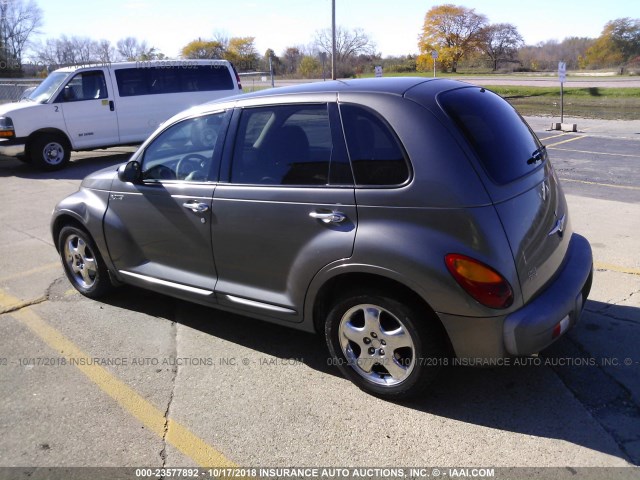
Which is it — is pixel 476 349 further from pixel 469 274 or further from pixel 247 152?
pixel 247 152

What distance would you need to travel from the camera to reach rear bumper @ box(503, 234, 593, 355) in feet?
9.26

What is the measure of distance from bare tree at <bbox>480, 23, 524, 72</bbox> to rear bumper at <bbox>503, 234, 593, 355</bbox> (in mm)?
76398

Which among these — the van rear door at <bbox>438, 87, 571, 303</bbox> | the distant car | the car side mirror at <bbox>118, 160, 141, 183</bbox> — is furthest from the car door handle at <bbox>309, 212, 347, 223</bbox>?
the car side mirror at <bbox>118, 160, 141, 183</bbox>

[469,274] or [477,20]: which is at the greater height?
[477,20]

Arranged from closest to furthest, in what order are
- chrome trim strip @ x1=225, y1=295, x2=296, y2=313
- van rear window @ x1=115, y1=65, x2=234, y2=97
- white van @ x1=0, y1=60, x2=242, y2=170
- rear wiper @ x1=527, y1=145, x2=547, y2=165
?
rear wiper @ x1=527, y1=145, x2=547, y2=165 → chrome trim strip @ x1=225, y1=295, x2=296, y2=313 → white van @ x1=0, y1=60, x2=242, y2=170 → van rear window @ x1=115, y1=65, x2=234, y2=97

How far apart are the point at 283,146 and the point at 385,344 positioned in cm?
136

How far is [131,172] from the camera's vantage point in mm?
4203

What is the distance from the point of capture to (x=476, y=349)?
2.88 metres

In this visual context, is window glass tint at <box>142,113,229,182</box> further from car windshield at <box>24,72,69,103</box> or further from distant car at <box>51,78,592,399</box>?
car windshield at <box>24,72,69,103</box>

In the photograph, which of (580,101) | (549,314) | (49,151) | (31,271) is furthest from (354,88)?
(580,101)

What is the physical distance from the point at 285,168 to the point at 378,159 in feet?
2.13

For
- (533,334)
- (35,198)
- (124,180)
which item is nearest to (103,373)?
(124,180)

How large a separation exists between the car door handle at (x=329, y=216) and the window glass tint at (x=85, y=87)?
1089cm

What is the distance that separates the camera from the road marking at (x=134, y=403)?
2918 millimetres
